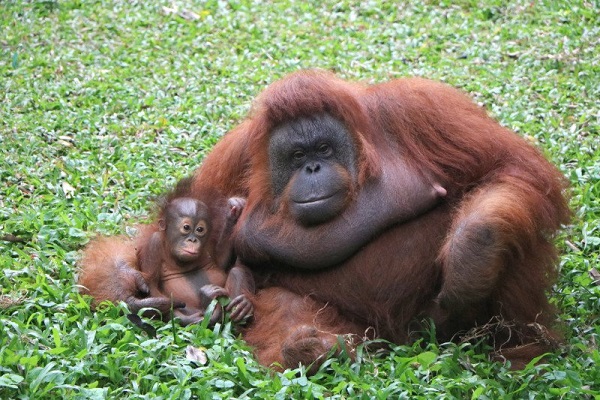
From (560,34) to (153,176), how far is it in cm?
366

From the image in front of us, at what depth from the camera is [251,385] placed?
11.1 ft

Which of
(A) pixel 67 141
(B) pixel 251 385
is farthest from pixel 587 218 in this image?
(A) pixel 67 141

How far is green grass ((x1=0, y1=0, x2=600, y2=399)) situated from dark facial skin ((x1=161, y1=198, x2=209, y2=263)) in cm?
39

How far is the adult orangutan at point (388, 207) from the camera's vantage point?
3863 millimetres

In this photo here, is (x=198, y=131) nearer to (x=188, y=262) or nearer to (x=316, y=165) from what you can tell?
(x=188, y=262)

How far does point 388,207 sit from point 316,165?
36cm

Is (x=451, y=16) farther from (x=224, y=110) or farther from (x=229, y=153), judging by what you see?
(x=229, y=153)

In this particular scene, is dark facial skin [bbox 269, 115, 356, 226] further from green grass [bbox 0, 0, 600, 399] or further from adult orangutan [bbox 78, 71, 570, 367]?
green grass [bbox 0, 0, 600, 399]

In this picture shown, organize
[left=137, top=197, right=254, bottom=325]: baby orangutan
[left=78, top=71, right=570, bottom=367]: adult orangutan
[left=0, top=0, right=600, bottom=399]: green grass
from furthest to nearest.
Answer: [left=137, top=197, right=254, bottom=325]: baby orangutan → [left=78, top=71, right=570, bottom=367]: adult orangutan → [left=0, top=0, right=600, bottom=399]: green grass

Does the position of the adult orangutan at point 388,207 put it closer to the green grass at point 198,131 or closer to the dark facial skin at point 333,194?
the dark facial skin at point 333,194

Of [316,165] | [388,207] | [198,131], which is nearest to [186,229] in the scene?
[316,165]

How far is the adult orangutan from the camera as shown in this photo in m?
3.86

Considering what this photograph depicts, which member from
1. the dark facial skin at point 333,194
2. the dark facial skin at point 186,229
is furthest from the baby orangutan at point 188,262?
the dark facial skin at point 333,194

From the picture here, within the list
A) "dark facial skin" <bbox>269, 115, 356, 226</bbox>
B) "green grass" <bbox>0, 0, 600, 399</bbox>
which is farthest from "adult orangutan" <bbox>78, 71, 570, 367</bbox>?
"green grass" <bbox>0, 0, 600, 399</bbox>
